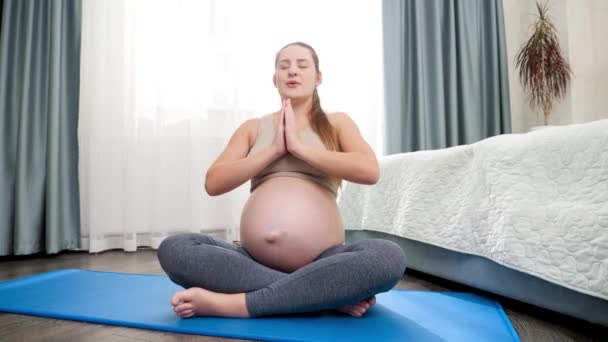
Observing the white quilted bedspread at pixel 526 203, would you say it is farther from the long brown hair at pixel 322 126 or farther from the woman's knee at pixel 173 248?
the woman's knee at pixel 173 248

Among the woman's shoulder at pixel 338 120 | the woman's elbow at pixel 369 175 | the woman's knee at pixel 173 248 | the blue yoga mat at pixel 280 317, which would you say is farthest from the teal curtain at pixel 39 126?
the woman's elbow at pixel 369 175

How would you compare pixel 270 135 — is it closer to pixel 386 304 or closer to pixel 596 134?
pixel 386 304

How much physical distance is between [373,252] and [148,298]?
66 centimetres

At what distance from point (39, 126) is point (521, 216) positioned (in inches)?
91.9

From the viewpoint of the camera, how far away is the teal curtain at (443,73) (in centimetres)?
280

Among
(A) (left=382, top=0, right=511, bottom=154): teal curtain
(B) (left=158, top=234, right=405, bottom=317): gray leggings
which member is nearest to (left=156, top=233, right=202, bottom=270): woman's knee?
(B) (left=158, top=234, right=405, bottom=317): gray leggings

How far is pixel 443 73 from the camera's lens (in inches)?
115

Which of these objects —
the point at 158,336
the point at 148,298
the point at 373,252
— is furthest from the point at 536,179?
the point at 148,298

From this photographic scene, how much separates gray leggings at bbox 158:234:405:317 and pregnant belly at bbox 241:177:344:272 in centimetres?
5

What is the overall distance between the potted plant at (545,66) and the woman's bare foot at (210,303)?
8.87 feet

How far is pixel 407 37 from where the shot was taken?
2.89 metres

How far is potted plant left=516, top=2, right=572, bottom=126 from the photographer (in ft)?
9.03

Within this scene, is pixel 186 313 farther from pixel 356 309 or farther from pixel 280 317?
pixel 356 309

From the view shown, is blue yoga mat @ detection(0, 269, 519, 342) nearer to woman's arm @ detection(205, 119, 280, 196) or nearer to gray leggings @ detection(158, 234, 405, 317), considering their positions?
gray leggings @ detection(158, 234, 405, 317)
